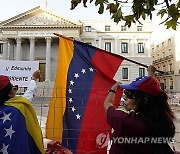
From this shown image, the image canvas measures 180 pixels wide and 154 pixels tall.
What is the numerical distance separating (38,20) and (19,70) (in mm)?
38620

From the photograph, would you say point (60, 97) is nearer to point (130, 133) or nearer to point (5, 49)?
point (130, 133)

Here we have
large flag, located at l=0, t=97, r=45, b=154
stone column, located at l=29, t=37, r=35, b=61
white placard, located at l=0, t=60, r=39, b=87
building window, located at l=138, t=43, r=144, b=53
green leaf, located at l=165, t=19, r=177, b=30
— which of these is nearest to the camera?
large flag, located at l=0, t=97, r=45, b=154

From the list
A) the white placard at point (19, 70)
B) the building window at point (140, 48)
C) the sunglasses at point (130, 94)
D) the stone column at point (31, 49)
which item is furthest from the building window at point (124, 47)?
the sunglasses at point (130, 94)

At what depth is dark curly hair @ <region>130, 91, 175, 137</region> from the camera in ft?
6.46

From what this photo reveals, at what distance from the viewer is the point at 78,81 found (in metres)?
3.63

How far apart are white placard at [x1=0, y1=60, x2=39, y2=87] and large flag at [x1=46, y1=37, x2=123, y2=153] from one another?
119 cm

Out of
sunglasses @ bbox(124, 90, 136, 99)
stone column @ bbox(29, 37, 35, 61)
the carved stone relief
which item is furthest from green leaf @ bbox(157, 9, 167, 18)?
stone column @ bbox(29, 37, 35, 61)

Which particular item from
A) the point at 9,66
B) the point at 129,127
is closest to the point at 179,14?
the point at 129,127

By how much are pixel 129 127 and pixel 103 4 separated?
Answer: 1.68m

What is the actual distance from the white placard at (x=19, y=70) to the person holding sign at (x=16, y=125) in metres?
2.18

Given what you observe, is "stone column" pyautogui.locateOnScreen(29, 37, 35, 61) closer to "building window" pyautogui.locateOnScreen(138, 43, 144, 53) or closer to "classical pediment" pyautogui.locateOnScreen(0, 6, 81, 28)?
"classical pediment" pyautogui.locateOnScreen(0, 6, 81, 28)

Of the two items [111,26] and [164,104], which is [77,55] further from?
[111,26]

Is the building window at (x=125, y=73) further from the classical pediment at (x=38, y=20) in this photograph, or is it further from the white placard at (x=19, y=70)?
the white placard at (x=19, y=70)

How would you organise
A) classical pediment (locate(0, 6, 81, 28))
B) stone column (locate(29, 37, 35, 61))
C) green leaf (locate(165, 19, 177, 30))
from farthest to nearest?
stone column (locate(29, 37, 35, 61)) → classical pediment (locate(0, 6, 81, 28)) → green leaf (locate(165, 19, 177, 30))
